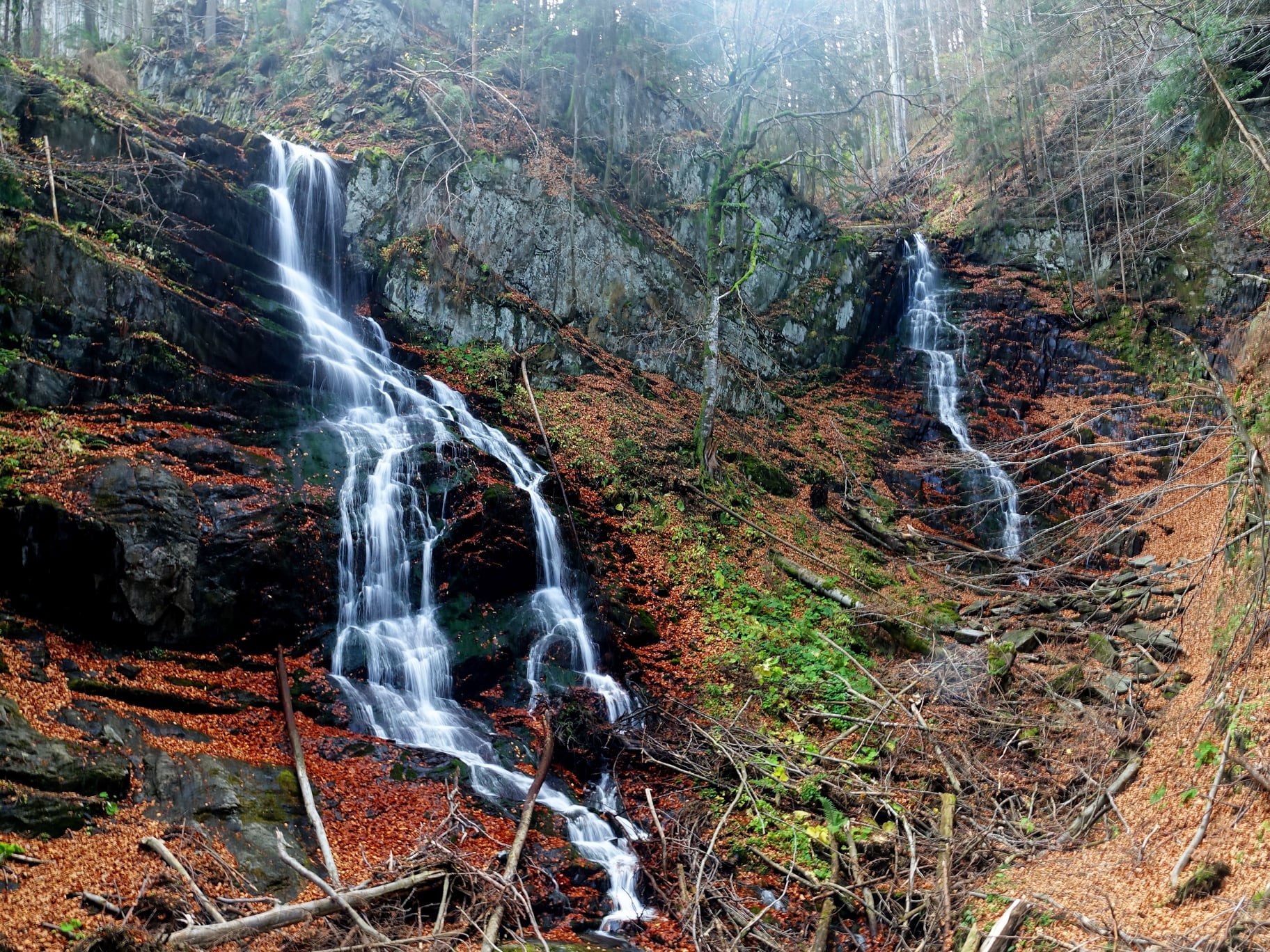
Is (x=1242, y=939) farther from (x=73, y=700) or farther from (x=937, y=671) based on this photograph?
(x=73, y=700)

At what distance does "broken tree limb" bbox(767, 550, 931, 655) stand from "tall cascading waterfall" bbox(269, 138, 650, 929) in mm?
4007

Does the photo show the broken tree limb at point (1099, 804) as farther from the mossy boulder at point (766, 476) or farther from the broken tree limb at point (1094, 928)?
the mossy boulder at point (766, 476)

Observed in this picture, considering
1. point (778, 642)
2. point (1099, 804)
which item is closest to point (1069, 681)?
point (1099, 804)

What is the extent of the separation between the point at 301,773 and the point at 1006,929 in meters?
6.24

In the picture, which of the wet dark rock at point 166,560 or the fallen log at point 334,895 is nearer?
the fallen log at point 334,895

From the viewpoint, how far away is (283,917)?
561 centimetres

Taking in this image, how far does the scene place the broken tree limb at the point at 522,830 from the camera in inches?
233

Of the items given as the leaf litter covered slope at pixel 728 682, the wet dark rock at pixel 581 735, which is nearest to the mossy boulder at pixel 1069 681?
the leaf litter covered slope at pixel 728 682

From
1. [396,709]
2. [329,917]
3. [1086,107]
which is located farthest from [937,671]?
[1086,107]

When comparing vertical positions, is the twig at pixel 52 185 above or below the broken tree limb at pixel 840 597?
above

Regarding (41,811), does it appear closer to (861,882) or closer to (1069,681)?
(861,882)

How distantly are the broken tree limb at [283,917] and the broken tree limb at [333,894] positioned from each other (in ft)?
0.23

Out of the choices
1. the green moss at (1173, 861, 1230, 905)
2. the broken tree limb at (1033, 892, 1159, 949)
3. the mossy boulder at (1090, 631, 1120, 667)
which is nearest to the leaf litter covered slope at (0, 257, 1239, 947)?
the broken tree limb at (1033, 892, 1159, 949)

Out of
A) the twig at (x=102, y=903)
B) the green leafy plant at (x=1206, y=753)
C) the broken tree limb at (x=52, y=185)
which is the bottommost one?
the twig at (x=102, y=903)
